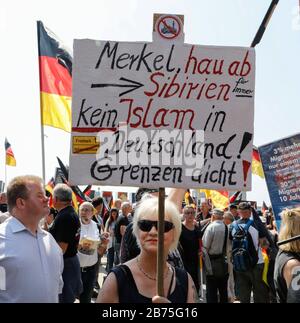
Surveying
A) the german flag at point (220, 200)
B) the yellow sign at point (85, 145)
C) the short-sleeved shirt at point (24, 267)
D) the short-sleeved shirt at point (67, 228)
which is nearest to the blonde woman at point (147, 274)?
the yellow sign at point (85, 145)

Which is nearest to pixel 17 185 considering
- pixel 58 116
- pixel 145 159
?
pixel 145 159

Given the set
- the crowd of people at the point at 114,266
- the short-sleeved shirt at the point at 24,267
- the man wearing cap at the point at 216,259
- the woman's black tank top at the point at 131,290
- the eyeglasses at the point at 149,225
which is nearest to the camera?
the woman's black tank top at the point at 131,290

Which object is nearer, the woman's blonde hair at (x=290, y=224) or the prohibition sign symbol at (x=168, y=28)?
the prohibition sign symbol at (x=168, y=28)

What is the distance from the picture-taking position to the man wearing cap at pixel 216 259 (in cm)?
730

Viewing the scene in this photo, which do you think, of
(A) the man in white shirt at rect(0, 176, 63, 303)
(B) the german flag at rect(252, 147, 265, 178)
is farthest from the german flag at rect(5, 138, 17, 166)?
(A) the man in white shirt at rect(0, 176, 63, 303)

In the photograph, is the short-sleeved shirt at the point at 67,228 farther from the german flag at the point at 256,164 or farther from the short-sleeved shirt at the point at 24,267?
the german flag at the point at 256,164

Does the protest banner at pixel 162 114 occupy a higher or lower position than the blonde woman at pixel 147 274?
higher

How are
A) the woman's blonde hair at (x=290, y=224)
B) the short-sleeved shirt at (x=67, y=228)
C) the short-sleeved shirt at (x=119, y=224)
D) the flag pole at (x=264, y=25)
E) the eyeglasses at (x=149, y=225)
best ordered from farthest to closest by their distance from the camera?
the short-sleeved shirt at (x=119, y=224) < the short-sleeved shirt at (x=67, y=228) < the woman's blonde hair at (x=290, y=224) < the flag pole at (x=264, y=25) < the eyeglasses at (x=149, y=225)

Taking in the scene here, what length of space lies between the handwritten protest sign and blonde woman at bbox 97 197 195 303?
0.62ft

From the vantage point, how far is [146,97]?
2895 mm

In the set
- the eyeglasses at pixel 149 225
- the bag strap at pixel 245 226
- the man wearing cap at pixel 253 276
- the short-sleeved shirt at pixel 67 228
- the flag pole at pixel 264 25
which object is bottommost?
the man wearing cap at pixel 253 276

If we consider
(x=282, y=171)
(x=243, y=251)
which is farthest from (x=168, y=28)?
(x=243, y=251)

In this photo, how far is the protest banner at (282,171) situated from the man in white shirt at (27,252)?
3134 millimetres

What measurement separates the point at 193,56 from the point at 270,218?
11980 millimetres
